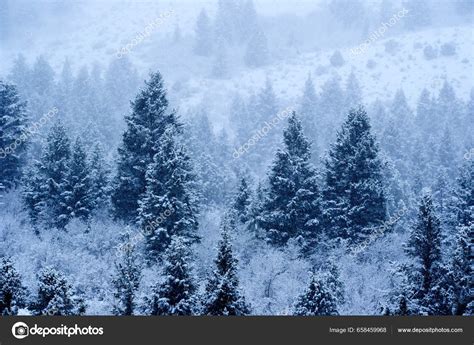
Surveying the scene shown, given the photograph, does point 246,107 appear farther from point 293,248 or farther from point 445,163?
point 293,248

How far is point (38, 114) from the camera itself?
235 ft

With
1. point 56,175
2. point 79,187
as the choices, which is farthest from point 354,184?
point 56,175

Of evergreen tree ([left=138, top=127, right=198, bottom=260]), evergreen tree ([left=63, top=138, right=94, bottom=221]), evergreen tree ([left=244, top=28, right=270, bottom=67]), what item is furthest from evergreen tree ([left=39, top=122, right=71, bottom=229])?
evergreen tree ([left=244, top=28, right=270, bottom=67])

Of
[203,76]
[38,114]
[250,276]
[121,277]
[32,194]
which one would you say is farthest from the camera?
[203,76]

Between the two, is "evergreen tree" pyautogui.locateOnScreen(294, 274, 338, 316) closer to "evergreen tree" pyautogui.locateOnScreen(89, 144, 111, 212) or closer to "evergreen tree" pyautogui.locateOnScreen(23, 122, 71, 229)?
"evergreen tree" pyautogui.locateOnScreen(89, 144, 111, 212)

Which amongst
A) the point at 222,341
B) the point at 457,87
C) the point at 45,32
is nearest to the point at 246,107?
the point at 457,87

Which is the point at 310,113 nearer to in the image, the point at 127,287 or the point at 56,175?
the point at 56,175

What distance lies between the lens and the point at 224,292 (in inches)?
744

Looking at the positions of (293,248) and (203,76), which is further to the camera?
(203,76)

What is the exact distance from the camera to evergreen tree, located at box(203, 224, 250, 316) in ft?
61.8

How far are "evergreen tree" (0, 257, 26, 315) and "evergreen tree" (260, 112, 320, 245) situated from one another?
1674 centimetres

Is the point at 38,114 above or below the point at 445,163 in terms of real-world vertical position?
above

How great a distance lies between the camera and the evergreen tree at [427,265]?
20.8 m

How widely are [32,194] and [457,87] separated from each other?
102298mm
